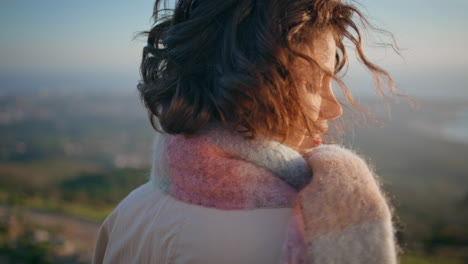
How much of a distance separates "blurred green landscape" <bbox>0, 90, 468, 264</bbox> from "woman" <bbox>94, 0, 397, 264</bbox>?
29 cm

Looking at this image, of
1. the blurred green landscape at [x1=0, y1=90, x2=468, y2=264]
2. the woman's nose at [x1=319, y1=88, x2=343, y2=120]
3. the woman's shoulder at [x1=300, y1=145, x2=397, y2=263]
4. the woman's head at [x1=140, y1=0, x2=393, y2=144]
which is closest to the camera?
the woman's shoulder at [x1=300, y1=145, x2=397, y2=263]

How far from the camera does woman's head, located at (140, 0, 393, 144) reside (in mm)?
981

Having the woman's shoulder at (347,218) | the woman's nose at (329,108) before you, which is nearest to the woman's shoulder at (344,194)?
the woman's shoulder at (347,218)

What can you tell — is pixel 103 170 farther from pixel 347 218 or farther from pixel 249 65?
pixel 347 218

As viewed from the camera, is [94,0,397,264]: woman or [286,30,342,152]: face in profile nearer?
[94,0,397,264]: woman

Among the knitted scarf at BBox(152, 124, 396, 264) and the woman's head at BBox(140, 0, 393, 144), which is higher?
the woman's head at BBox(140, 0, 393, 144)

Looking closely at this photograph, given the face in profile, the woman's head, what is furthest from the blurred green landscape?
the woman's head

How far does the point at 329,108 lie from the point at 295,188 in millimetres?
398

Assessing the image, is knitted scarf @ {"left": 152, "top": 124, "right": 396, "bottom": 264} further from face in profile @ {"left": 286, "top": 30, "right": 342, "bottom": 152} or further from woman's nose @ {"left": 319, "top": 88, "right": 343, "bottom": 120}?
woman's nose @ {"left": 319, "top": 88, "right": 343, "bottom": 120}

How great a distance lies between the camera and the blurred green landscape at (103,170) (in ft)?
16.6

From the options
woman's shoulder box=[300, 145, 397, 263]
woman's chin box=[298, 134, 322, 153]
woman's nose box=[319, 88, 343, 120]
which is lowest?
woman's shoulder box=[300, 145, 397, 263]

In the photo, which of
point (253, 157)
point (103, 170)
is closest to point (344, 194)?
point (253, 157)

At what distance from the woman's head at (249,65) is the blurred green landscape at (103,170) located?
37 centimetres

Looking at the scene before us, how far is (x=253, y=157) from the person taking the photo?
3.23 feet
